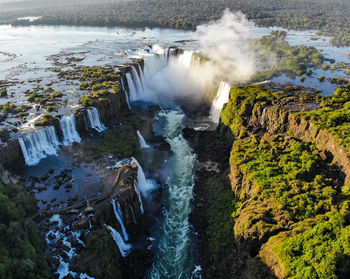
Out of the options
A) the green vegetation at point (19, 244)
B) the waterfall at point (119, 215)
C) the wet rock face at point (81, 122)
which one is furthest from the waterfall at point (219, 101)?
the green vegetation at point (19, 244)

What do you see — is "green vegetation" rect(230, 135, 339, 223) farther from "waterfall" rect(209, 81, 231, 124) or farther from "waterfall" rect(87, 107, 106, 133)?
"waterfall" rect(87, 107, 106, 133)

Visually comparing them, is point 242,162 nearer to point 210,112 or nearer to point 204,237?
point 204,237

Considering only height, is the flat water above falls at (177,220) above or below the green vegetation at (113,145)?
below

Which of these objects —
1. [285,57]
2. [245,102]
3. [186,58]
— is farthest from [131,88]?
[285,57]

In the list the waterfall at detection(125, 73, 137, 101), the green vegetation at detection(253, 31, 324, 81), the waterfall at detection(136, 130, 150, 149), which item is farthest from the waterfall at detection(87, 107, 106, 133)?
the green vegetation at detection(253, 31, 324, 81)

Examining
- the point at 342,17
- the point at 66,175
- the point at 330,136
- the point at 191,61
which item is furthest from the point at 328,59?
the point at 342,17

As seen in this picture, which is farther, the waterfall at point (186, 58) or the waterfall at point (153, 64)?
the waterfall at point (186, 58)

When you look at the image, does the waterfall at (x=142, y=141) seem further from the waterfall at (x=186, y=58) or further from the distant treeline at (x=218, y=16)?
the distant treeline at (x=218, y=16)
